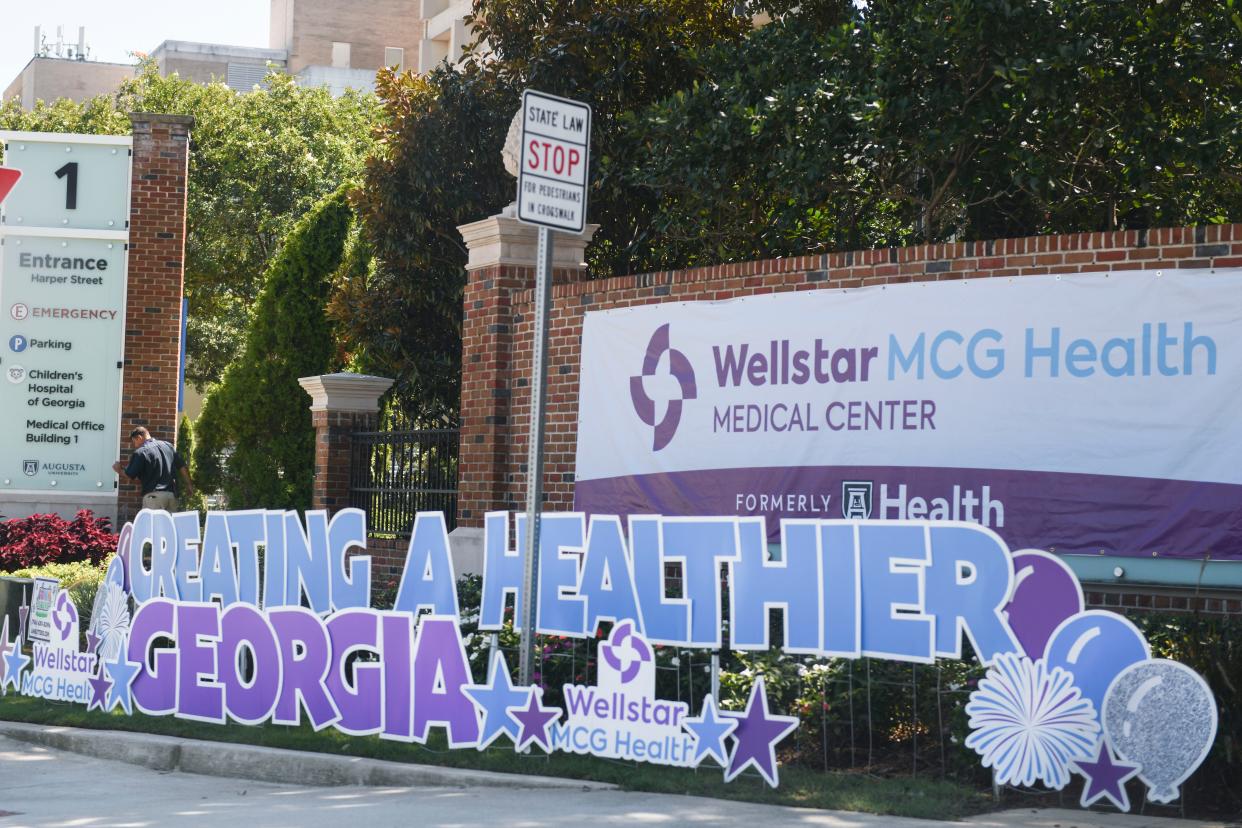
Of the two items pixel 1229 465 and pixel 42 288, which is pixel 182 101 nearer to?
pixel 42 288

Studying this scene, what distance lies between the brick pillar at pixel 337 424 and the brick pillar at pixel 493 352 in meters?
2.17

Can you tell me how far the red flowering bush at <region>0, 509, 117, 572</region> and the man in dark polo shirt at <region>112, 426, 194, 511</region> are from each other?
1.91 ft

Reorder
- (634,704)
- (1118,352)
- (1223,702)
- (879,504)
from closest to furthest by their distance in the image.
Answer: (1223,702)
(634,704)
(1118,352)
(879,504)

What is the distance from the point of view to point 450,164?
18656mm

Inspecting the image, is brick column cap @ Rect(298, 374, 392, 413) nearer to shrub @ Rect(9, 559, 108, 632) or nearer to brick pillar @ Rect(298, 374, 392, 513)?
Answer: brick pillar @ Rect(298, 374, 392, 513)

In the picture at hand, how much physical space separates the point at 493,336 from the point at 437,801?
17.4 feet

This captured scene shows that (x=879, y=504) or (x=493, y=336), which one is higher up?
(x=493, y=336)

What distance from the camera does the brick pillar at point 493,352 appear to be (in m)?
12.2

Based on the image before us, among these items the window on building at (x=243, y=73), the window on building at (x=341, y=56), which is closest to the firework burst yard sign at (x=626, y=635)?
the window on building at (x=341, y=56)

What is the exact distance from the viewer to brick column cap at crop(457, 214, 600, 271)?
12195 millimetres

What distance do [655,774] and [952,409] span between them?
289cm

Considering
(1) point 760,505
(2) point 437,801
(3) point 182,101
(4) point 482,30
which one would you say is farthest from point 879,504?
(3) point 182,101

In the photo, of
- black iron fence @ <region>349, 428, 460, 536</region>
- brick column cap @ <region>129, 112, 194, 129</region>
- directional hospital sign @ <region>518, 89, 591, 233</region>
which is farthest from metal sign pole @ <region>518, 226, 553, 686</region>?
brick column cap @ <region>129, 112, 194, 129</region>

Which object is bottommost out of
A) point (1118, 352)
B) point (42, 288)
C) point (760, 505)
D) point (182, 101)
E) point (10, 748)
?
point (10, 748)
